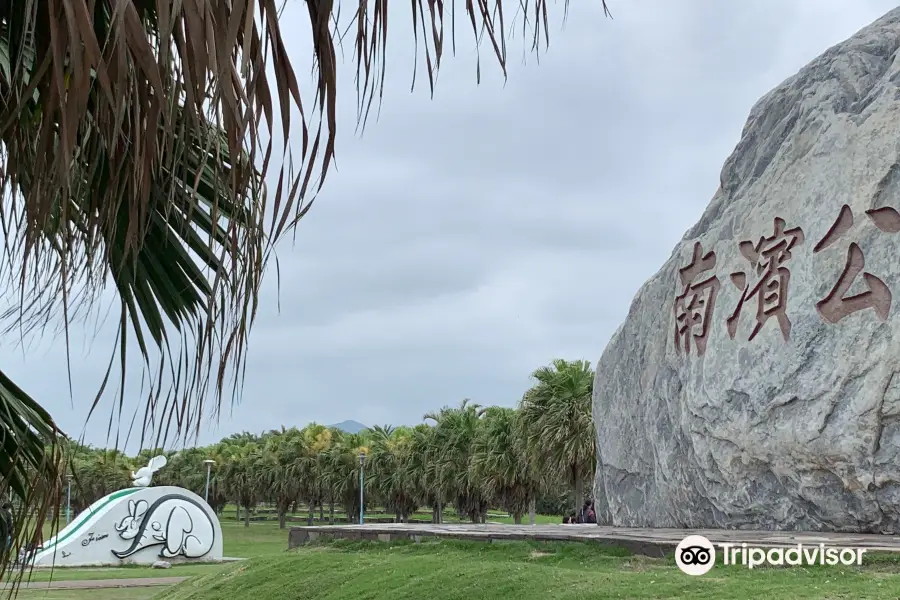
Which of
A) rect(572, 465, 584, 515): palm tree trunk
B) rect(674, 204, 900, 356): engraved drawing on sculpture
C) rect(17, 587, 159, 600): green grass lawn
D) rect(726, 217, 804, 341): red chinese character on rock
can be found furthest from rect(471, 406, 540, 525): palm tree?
rect(726, 217, 804, 341): red chinese character on rock

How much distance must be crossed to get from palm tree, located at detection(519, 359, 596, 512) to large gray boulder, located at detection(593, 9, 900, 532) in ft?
41.5

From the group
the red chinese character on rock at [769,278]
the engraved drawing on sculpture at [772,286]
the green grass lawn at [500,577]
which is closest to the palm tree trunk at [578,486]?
the green grass lawn at [500,577]

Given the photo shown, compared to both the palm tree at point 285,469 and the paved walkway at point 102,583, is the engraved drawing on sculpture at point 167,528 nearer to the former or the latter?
the paved walkway at point 102,583

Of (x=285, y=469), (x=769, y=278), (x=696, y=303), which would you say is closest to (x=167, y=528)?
(x=285, y=469)

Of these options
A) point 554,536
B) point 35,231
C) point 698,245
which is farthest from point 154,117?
point 698,245

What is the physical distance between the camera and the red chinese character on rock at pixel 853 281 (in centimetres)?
816

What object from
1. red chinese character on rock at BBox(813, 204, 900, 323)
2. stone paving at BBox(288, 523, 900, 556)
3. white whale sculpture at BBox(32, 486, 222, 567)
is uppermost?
red chinese character on rock at BBox(813, 204, 900, 323)

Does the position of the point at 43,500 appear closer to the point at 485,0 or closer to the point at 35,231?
the point at 35,231

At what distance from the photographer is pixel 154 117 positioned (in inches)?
58.8

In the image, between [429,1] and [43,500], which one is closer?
[429,1]

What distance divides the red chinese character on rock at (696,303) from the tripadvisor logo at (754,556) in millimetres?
3131

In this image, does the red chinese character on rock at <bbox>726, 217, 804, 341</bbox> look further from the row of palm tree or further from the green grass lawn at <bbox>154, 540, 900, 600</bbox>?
the row of palm tree

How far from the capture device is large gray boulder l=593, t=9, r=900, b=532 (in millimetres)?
8188

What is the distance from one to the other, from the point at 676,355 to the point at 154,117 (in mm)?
9867
